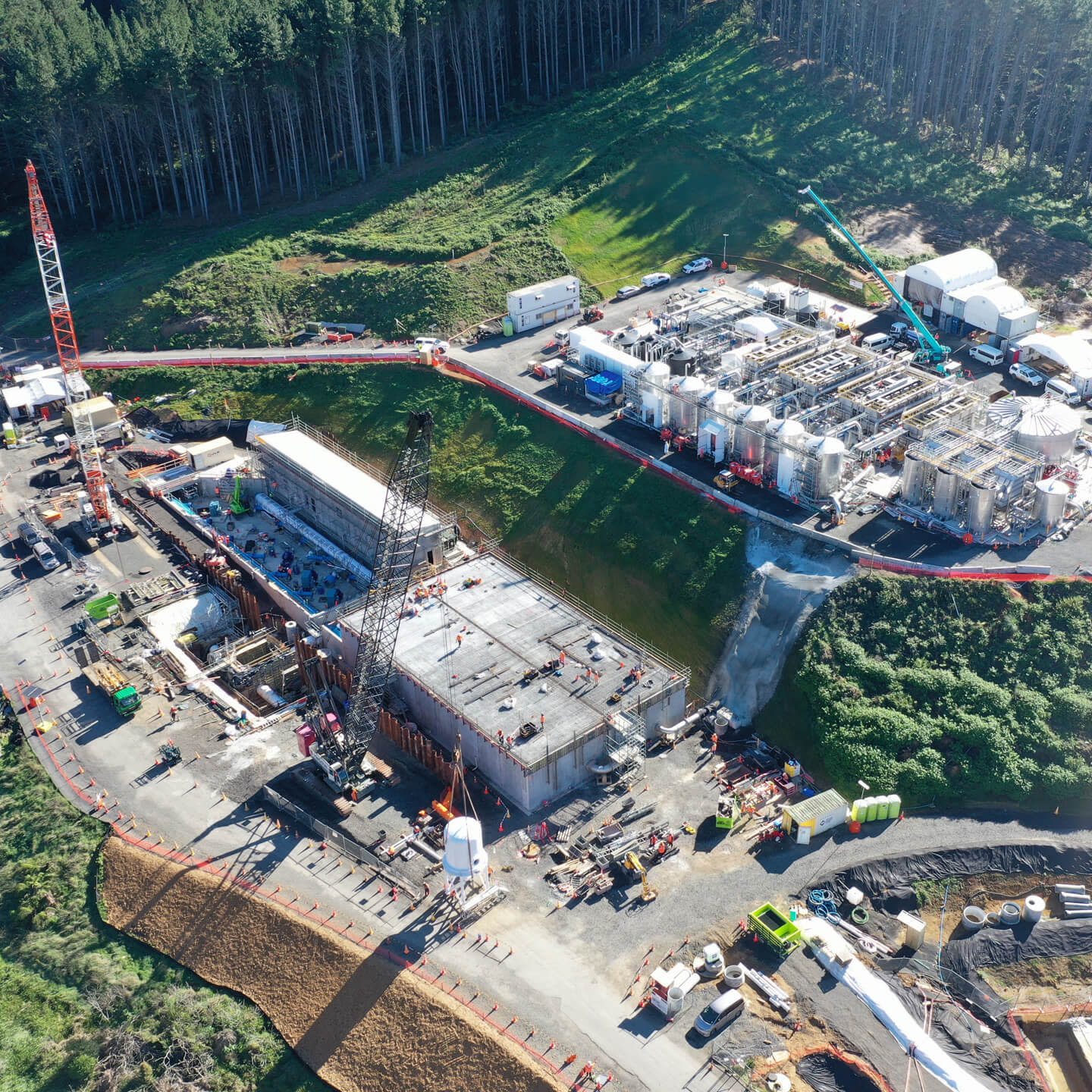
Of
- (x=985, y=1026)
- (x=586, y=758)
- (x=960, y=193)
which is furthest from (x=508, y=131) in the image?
(x=985, y=1026)

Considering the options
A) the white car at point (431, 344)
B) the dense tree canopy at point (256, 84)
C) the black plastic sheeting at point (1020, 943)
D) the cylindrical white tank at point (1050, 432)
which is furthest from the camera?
the dense tree canopy at point (256, 84)

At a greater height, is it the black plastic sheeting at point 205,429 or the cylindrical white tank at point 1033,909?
the black plastic sheeting at point 205,429

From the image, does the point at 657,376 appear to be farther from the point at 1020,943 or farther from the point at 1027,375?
the point at 1020,943

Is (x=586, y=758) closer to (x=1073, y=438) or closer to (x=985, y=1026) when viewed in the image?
(x=985, y=1026)

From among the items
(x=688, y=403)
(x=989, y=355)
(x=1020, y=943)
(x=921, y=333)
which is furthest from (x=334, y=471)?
(x=1020, y=943)

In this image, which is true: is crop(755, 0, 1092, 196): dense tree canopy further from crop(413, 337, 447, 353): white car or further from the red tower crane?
the red tower crane

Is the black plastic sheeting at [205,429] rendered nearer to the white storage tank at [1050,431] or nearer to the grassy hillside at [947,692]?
the grassy hillside at [947,692]

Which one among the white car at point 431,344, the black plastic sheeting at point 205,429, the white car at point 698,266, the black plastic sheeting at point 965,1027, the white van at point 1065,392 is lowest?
the black plastic sheeting at point 965,1027

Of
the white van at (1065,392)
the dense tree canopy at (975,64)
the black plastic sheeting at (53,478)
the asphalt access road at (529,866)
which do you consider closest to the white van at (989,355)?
the white van at (1065,392)
